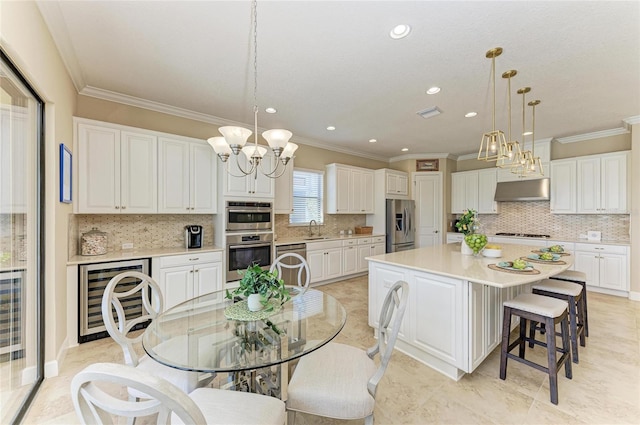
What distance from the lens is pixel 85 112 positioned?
3.07m

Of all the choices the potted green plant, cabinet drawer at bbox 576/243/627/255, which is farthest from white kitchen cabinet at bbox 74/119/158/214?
cabinet drawer at bbox 576/243/627/255

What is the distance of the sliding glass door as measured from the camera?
63.9 inches

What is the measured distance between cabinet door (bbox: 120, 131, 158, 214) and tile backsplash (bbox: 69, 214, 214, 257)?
336 mm

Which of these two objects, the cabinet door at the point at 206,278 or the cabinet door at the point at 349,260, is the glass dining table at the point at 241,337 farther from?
the cabinet door at the point at 349,260

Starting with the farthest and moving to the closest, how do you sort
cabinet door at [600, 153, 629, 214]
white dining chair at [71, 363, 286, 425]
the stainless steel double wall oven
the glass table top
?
1. cabinet door at [600, 153, 629, 214]
2. the stainless steel double wall oven
3. the glass table top
4. white dining chair at [71, 363, 286, 425]

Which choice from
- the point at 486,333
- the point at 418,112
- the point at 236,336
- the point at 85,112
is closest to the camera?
the point at 236,336

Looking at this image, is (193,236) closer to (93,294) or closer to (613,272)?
(93,294)

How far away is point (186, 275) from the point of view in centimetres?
324

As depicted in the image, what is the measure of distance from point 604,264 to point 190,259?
626 cm

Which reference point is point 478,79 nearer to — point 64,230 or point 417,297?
point 417,297

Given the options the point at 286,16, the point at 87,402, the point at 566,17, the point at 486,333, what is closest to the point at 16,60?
the point at 286,16

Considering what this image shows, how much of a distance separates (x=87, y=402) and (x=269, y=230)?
333 cm

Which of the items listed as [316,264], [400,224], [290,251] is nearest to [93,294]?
[290,251]

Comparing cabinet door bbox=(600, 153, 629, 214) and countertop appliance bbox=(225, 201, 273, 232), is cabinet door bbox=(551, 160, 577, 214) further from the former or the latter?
countertop appliance bbox=(225, 201, 273, 232)
